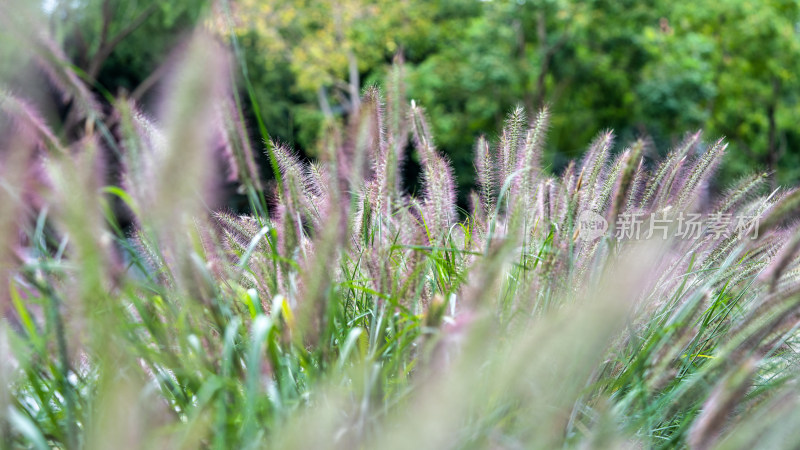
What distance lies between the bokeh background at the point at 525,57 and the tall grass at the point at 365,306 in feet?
34.4

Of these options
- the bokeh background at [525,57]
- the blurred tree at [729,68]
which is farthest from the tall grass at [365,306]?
the blurred tree at [729,68]

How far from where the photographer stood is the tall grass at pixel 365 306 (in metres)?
0.83

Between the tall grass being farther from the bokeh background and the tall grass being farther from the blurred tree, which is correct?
the blurred tree

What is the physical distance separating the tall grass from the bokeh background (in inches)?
413

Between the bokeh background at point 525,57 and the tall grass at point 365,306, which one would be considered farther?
the bokeh background at point 525,57

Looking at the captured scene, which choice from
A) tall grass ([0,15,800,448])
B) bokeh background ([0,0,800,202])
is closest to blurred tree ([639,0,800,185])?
bokeh background ([0,0,800,202])

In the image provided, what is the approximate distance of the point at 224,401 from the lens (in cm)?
90

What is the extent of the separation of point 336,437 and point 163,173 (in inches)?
16.7

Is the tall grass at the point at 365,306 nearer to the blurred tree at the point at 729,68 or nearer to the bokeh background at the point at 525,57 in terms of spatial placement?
the bokeh background at the point at 525,57

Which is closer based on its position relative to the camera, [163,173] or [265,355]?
[163,173]

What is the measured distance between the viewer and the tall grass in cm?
83

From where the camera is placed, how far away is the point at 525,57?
531 inches

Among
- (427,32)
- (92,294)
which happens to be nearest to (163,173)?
(92,294)

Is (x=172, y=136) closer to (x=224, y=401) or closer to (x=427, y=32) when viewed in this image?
(x=224, y=401)
